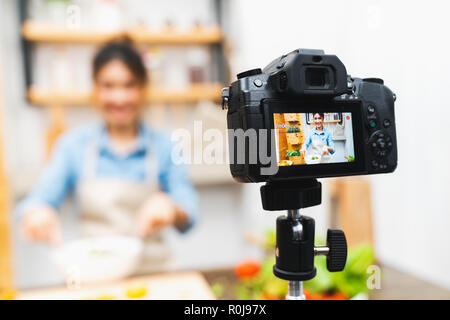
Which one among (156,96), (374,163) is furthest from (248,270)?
(156,96)

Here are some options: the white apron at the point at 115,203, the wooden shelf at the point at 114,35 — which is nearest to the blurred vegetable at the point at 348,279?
the white apron at the point at 115,203

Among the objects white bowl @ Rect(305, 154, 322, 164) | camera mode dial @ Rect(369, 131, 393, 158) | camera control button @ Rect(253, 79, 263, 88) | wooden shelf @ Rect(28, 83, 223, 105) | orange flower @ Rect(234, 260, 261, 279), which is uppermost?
wooden shelf @ Rect(28, 83, 223, 105)

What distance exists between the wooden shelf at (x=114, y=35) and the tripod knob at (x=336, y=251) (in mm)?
1506

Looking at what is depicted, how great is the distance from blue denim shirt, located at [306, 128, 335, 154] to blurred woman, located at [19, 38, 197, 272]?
3.21ft

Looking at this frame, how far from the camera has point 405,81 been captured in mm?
611

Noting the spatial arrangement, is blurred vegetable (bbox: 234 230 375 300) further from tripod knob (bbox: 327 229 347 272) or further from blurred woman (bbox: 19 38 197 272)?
blurred woman (bbox: 19 38 197 272)

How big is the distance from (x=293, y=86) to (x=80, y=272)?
19.7 inches

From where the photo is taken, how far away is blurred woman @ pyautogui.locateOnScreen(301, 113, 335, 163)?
0.28 meters

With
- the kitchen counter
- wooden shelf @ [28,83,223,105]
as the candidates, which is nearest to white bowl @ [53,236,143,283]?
the kitchen counter

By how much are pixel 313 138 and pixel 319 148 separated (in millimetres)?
10

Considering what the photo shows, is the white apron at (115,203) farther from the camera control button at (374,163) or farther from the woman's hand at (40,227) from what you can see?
the camera control button at (374,163)

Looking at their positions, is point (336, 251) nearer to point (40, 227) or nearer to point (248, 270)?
point (248, 270)

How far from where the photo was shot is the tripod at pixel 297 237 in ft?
0.98
